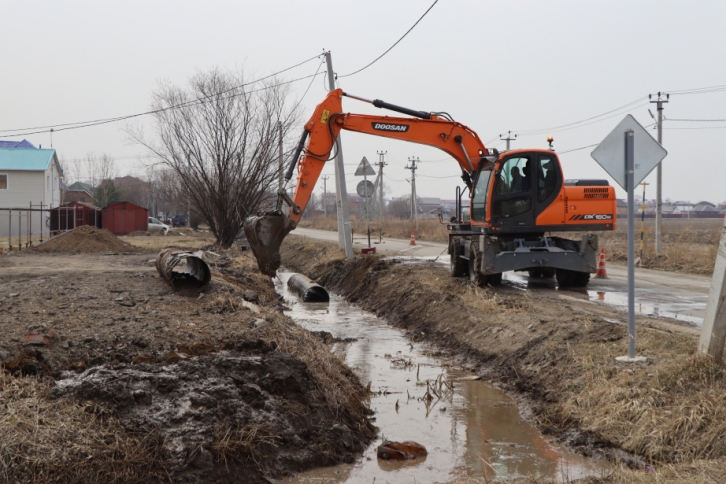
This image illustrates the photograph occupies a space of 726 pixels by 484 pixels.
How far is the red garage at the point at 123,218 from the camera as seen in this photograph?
45219 millimetres

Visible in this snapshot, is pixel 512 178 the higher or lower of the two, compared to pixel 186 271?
higher

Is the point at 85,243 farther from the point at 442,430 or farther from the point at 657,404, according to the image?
the point at 657,404

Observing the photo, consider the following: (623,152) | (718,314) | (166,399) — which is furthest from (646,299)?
(166,399)

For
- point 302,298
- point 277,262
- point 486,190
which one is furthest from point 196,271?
point 486,190

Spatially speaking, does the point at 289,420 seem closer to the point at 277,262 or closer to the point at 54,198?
the point at 277,262

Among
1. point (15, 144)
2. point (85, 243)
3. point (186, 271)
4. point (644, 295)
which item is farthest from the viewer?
point (15, 144)

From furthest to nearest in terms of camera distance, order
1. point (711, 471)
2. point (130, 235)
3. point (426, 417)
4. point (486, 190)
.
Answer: point (130, 235) < point (486, 190) < point (426, 417) < point (711, 471)

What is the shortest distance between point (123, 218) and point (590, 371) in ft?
138

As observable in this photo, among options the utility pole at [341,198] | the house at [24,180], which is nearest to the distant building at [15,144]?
the house at [24,180]

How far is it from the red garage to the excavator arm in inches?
1289

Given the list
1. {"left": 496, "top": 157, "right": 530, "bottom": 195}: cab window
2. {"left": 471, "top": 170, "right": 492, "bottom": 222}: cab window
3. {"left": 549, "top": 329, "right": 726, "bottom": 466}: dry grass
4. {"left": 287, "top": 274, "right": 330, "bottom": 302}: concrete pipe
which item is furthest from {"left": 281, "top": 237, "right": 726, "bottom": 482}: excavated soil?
{"left": 287, "top": 274, "right": 330, "bottom": 302}: concrete pipe

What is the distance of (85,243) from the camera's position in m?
26.9

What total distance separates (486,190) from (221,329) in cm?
766

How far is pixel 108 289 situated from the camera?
1216 cm
